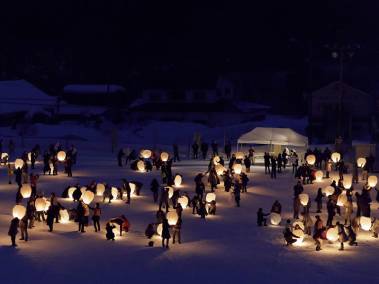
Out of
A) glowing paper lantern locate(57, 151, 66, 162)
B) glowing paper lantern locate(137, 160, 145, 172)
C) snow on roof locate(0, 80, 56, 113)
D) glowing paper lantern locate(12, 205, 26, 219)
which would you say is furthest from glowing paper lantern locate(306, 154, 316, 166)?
snow on roof locate(0, 80, 56, 113)

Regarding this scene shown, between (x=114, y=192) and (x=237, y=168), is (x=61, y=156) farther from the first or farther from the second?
(x=237, y=168)

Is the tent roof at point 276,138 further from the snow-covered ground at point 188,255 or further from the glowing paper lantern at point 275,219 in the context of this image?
the glowing paper lantern at point 275,219

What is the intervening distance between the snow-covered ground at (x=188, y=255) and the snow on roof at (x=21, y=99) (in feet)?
120

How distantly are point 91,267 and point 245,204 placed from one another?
10103 millimetres

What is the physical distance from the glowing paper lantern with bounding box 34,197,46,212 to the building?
1204 inches

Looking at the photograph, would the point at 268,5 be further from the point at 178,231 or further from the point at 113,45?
the point at 178,231

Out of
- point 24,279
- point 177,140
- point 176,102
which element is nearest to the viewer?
point 24,279

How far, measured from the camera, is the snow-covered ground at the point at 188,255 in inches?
619

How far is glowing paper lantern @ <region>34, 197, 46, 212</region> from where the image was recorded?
20.8 metres

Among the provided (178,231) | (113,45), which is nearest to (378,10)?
(113,45)

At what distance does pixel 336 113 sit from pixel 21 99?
29764mm

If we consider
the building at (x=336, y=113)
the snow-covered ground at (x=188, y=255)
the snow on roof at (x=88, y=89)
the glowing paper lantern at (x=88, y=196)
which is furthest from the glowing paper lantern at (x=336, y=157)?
the snow on roof at (x=88, y=89)

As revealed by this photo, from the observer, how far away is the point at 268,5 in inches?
3445

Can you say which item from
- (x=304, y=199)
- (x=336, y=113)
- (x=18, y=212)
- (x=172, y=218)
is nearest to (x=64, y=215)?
(x=18, y=212)
